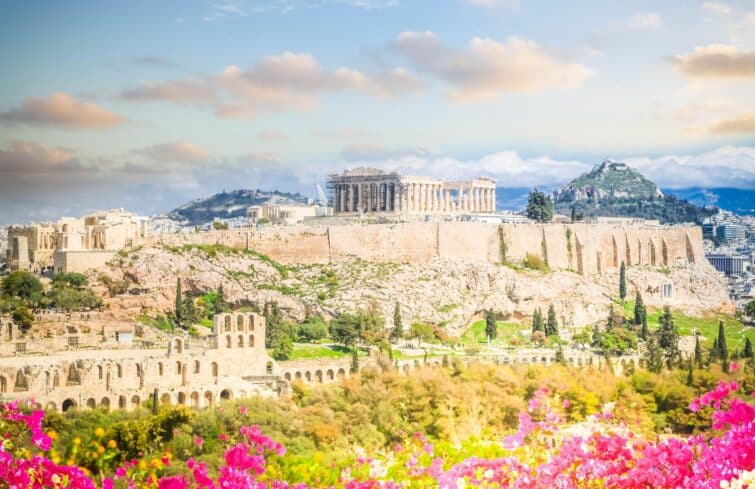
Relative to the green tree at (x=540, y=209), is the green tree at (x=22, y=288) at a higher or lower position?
lower

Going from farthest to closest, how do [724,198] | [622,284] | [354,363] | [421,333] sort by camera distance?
1. [724,198]
2. [622,284]
3. [421,333]
4. [354,363]

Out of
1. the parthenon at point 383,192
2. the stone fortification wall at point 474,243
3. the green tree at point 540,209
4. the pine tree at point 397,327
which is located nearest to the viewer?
the pine tree at point 397,327

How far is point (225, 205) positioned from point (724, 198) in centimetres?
6239

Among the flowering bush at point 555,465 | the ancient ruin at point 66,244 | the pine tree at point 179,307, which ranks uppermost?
the ancient ruin at point 66,244

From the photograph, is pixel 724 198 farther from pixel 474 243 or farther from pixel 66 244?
pixel 66 244

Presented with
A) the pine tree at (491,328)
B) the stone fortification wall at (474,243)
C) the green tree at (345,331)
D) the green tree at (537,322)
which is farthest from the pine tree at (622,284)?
the green tree at (345,331)

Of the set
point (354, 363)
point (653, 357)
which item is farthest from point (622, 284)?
Result: point (354, 363)

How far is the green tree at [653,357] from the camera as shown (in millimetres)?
42419

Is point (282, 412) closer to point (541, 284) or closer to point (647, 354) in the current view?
point (647, 354)

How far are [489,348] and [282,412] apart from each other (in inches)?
911

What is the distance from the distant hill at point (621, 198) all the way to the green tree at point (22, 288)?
7858cm

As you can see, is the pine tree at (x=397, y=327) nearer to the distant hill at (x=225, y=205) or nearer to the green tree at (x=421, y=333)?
the green tree at (x=421, y=333)

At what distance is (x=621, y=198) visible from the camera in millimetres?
125312

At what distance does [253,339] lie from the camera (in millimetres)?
40562
